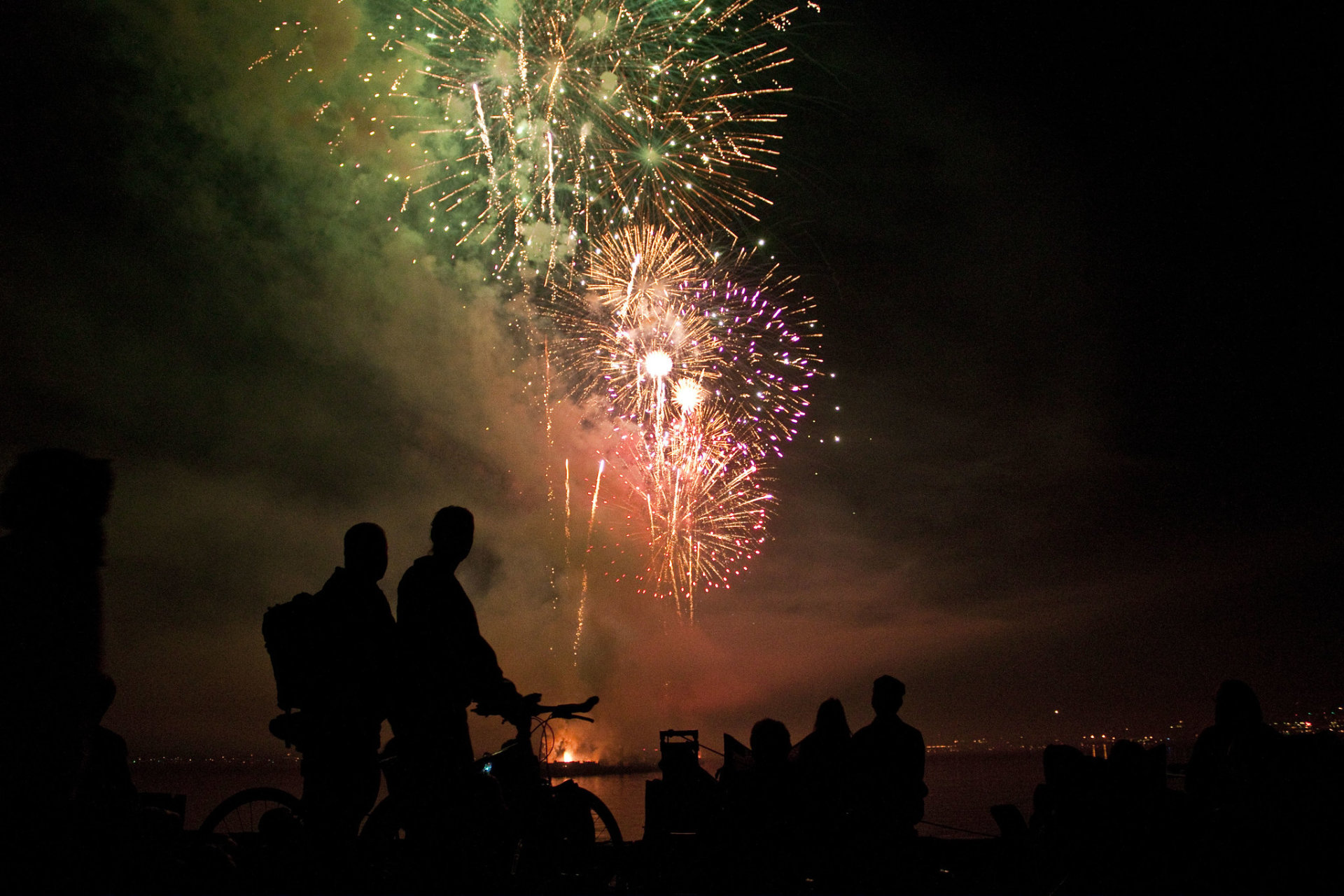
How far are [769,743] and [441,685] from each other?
2521 mm

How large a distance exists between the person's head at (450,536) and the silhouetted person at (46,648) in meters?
1.72

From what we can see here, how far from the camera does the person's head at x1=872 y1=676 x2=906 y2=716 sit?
5535 mm

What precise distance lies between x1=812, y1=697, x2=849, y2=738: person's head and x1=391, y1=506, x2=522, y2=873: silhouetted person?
2.70 m

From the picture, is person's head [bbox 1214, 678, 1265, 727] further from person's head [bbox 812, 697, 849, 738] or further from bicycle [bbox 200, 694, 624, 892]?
bicycle [bbox 200, 694, 624, 892]

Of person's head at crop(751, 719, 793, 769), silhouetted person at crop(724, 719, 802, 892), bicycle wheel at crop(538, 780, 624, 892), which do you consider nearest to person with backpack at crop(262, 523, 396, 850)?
bicycle wheel at crop(538, 780, 624, 892)

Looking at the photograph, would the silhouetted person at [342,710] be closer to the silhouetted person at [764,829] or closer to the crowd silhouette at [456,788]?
the crowd silhouette at [456,788]

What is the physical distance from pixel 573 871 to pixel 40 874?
8.77 feet

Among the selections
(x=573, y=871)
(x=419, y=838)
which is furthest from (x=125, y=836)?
(x=573, y=871)

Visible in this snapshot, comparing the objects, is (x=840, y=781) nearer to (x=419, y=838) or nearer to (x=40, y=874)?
(x=419, y=838)

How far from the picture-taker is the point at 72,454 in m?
2.65

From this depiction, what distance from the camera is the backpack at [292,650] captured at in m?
3.63

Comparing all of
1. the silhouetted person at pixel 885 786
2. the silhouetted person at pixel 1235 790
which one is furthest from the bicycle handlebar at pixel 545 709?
the silhouetted person at pixel 1235 790

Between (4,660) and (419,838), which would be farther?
(419,838)

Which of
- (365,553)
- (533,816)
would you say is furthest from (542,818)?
(365,553)
